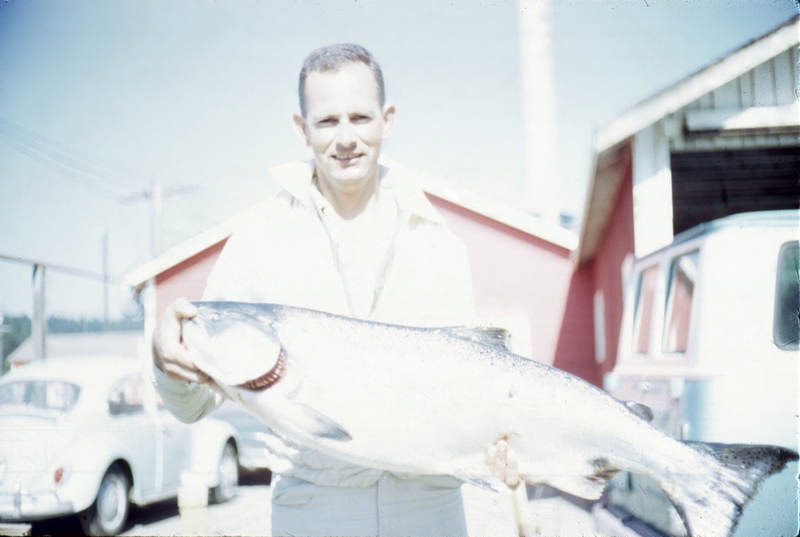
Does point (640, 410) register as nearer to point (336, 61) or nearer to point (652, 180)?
point (336, 61)

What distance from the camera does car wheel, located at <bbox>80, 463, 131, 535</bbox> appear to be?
4.53m

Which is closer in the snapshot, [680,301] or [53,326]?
[680,301]

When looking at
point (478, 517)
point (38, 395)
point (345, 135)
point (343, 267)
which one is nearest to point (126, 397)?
point (38, 395)

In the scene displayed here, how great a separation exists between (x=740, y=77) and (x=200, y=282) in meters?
4.80

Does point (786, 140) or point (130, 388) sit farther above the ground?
point (786, 140)

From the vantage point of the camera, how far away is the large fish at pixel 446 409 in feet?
5.95

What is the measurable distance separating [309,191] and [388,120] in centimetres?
36

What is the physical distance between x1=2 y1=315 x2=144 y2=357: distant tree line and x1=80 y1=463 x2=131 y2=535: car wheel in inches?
74.1

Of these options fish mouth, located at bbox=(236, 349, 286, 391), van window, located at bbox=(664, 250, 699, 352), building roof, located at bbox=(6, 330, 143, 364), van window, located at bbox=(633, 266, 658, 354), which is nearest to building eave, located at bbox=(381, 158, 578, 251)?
van window, located at bbox=(633, 266, 658, 354)

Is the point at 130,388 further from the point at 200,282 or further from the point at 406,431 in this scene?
the point at 406,431

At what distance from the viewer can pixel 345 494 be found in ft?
5.99

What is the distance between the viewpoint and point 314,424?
5.80ft

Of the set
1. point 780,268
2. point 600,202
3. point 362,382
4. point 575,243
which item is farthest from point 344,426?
point 575,243

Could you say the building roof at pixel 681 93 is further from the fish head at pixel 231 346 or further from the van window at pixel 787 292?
the fish head at pixel 231 346
